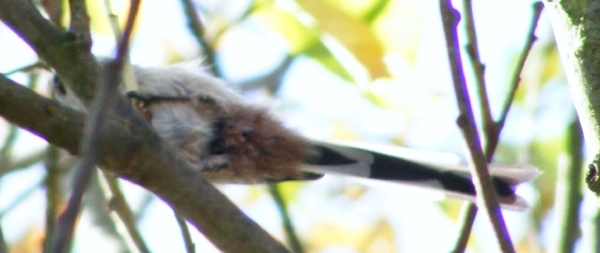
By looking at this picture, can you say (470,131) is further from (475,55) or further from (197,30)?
(197,30)

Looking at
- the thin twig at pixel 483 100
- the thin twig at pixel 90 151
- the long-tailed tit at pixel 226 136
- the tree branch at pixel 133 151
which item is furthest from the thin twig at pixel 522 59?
the thin twig at pixel 90 151

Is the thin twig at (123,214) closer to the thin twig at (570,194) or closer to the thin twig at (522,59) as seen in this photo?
the thin twig at (522,59)

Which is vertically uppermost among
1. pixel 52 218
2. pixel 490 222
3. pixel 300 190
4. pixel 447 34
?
pixel 300 190

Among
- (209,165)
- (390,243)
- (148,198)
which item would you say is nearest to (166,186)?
(209,165)

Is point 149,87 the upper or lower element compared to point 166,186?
upper

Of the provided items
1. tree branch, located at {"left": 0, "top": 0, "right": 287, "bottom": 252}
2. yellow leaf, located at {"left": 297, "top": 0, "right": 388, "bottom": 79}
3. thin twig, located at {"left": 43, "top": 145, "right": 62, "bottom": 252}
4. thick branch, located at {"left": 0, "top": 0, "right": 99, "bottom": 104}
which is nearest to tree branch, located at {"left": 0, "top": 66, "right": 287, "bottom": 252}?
tree branch, located at {"left": 0, "top": 0, "right": 287, "bottom": 252}

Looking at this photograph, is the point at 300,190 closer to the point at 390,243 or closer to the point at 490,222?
the point at 390,243

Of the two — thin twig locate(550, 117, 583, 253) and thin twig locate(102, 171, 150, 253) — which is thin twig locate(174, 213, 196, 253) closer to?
thin twig locate(102, 171, 150, 253)
